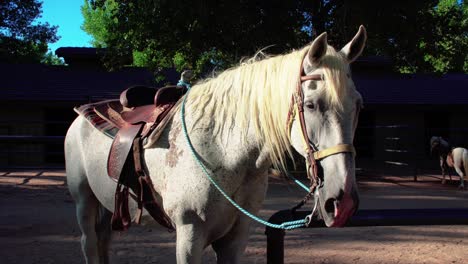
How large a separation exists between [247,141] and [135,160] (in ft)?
2.17

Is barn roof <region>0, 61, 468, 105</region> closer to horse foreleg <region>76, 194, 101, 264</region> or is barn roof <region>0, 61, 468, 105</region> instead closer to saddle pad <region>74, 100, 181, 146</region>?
saddle pad <region>74, 100, 181, 146</region>

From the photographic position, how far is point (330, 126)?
1517 mm

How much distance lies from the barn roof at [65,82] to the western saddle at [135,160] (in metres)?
12.1

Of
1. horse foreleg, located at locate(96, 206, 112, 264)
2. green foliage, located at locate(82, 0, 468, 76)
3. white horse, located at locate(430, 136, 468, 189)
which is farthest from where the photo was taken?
white horse, located at locate(430, 136, 468, 189)

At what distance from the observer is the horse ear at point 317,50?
156cm

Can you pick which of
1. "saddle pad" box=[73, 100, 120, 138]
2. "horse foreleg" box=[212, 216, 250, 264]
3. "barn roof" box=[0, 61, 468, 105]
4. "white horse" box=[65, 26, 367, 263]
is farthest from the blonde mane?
"barn roof" box=[0, 61, 468, 105]

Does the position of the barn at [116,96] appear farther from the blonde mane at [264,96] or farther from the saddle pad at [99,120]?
the blonde mane at [264,96]

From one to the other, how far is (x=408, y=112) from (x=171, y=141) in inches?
685

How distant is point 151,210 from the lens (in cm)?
215

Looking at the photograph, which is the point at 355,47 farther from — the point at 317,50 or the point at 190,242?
the point at 190,242

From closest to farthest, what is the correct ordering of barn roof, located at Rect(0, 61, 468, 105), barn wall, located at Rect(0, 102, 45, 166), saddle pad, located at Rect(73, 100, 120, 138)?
1. saddle pad, located at Rect(73, 100, 120, 138)
2. barn wall, located at Rect(0, 102, 45, 166)
3. barn roof, located at Rect(0, 61, 468, 105)

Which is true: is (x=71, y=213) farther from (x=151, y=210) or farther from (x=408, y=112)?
(x=408, y=112)

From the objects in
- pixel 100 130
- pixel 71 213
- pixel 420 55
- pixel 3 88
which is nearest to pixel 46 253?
pixel 71 213

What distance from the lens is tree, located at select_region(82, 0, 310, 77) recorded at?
10.0 meters
